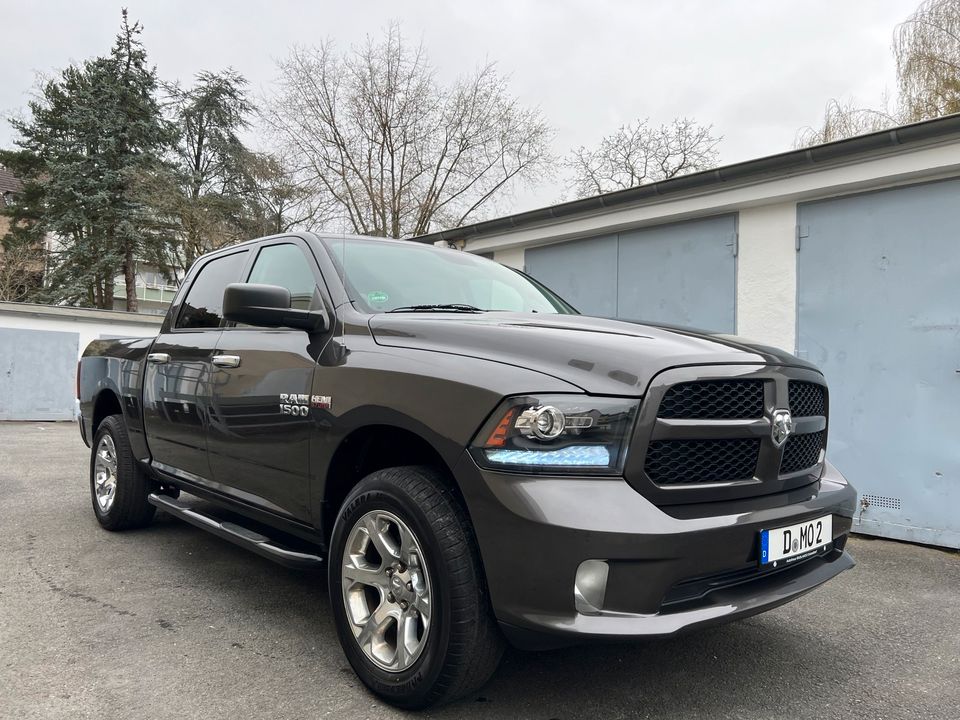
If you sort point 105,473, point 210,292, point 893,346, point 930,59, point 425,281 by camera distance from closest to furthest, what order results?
point 425,281 < point 210,292 < point 105,473 < point 893,346 < point 930,59

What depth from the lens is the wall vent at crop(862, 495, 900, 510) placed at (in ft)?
17.3

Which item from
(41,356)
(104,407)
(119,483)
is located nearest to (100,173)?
(41,356)

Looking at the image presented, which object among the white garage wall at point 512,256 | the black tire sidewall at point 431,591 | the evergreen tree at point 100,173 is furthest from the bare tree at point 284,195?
the black tire sidewall at point 431,591

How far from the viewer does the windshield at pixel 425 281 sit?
3010mm

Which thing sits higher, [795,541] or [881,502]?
[795,541]

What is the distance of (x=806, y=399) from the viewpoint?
261cm

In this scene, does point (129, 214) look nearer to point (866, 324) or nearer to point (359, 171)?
point (359, 171)

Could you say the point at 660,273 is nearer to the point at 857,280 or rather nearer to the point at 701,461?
the point at 857,280

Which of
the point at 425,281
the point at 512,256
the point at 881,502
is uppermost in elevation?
the point at 512,256

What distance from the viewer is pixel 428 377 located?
7.55 feet

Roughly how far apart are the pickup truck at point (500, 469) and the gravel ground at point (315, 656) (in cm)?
39

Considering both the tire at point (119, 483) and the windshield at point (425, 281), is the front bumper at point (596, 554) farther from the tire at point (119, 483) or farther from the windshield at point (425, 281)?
the tire at point (119, 483)

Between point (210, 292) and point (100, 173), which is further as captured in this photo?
point (100, 173)

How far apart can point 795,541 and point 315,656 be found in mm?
1910
